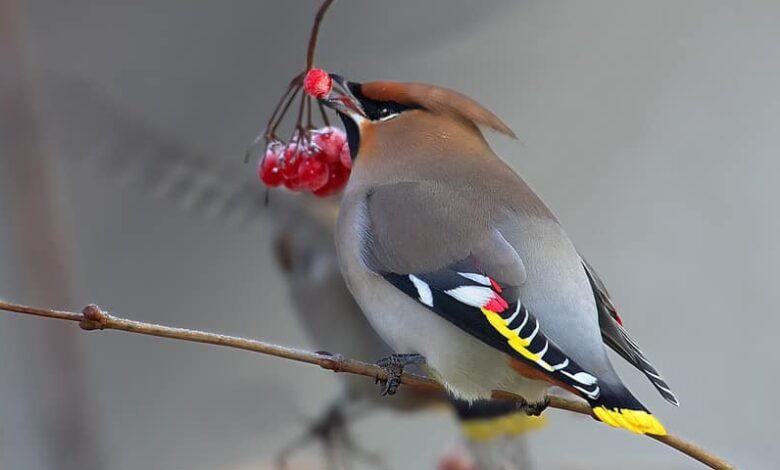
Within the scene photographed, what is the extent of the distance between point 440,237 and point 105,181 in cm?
210

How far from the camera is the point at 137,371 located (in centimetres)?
345

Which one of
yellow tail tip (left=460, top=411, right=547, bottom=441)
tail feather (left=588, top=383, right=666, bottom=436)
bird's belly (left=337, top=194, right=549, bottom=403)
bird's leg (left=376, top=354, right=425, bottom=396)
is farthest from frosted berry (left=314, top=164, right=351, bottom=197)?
yellow tail tip (left=460, top=411, right=547, bottom=441)

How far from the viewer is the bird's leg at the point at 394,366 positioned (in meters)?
1.30

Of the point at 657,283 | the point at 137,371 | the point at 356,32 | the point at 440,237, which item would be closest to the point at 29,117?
the point at 440,237

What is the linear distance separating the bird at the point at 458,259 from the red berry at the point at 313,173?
0.04 m

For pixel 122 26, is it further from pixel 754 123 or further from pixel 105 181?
pixel 754 123

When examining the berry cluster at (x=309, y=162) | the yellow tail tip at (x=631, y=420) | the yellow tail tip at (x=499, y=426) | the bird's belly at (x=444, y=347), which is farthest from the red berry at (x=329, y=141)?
the yellow tail tip at (x=499, y=426)

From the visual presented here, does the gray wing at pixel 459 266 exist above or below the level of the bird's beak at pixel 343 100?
below

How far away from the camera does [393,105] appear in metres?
1.38

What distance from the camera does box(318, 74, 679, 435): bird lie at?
125 centimetres

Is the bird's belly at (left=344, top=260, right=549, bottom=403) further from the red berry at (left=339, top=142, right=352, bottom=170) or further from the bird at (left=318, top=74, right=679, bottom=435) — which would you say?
the red berry at (left=339, top=142, right=352, bottom=170)

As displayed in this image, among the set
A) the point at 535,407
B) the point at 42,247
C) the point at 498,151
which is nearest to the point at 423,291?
the point at 535,407

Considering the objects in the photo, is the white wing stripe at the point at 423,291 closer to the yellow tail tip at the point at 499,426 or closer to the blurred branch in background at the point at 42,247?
the blurred branch in background at the point at 42,247

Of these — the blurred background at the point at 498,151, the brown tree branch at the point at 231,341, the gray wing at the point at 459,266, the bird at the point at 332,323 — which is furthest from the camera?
the blurred background at the point at 498,151
